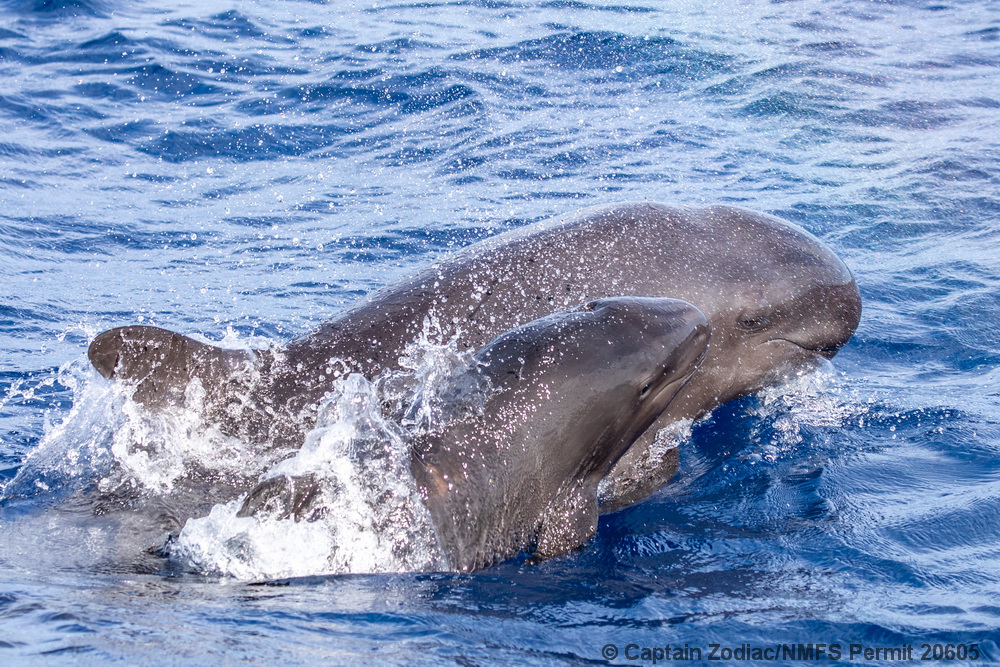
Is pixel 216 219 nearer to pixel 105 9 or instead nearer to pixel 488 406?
pixel 488 406

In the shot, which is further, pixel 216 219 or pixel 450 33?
pixel 450 33

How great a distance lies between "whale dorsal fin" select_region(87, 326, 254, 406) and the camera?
25.3 feet

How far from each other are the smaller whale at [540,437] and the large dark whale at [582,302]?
2.44ft

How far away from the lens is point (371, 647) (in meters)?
5.26

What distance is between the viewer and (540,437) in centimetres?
700

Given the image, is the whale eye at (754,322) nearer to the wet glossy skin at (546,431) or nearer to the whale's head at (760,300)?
the whale's head at (760,300)

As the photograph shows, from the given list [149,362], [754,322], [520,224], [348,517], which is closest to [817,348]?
[754,322]

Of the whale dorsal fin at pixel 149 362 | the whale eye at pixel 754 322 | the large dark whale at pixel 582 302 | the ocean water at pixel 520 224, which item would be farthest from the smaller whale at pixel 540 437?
the whale dorsal fin at pixel 149 362

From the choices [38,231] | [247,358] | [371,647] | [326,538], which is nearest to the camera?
[371,647]

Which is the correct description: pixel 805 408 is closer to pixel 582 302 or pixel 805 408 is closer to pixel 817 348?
pixel 817 348

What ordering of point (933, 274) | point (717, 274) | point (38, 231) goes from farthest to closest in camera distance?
point (38, 231) < point (933, 274) < point (717, 274)

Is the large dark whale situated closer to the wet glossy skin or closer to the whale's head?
the whale's head

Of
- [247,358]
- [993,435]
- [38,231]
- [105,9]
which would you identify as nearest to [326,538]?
[247,358]

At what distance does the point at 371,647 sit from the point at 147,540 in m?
2.26
